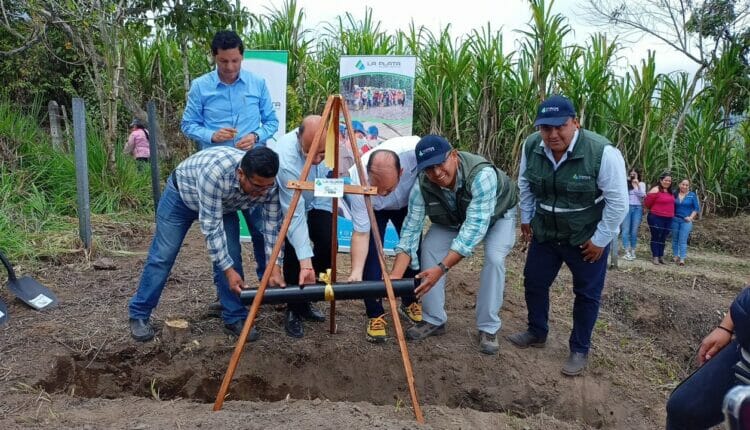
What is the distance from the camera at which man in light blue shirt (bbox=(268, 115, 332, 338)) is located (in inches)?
136

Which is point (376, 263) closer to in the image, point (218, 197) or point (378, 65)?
point (218, 197)

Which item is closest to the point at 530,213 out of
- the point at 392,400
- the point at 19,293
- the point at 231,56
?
the point at 392,400

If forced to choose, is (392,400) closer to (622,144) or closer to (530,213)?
(530,213)

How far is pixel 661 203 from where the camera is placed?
7625mm

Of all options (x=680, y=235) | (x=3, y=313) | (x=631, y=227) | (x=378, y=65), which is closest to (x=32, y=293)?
(x=3, y=313)

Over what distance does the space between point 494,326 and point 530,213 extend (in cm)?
83

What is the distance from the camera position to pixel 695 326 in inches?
208

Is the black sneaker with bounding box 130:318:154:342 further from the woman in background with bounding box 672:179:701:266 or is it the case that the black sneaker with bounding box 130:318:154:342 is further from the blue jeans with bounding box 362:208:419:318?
the woman in background with bounding box 672:179:701:266

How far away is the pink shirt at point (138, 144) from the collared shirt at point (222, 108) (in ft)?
14.4

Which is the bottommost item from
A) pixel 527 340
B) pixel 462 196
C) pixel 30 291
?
pixel 527 340

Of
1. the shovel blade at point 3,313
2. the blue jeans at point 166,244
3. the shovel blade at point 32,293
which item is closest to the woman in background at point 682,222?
the blue jeans at point 166,244

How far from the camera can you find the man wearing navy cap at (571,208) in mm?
3461

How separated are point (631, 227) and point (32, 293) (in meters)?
6.85

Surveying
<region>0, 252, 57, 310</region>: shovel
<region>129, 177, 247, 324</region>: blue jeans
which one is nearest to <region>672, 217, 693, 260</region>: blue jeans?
<region>129, 177, 247, 324</region>: blue jeans
